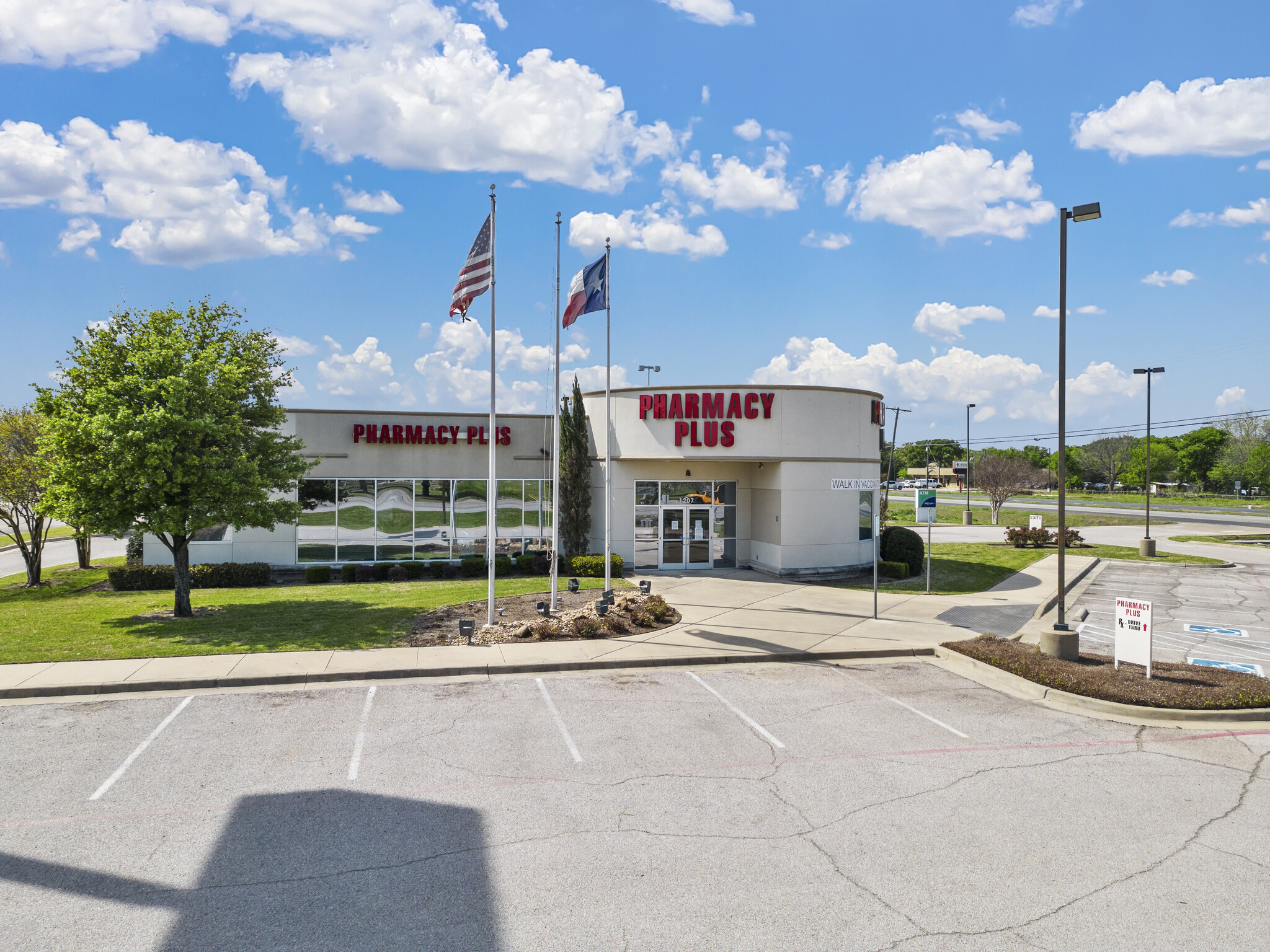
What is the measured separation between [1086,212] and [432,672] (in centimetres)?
1426

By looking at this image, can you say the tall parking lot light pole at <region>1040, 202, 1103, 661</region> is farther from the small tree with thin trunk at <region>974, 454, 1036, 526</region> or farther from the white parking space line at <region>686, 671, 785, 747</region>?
the small tree with thin trunk at <region>974, 454, 1036, 526</region>

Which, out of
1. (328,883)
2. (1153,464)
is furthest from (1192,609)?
(1153,464)

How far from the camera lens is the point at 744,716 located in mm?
11172

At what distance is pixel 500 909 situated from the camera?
240 inches

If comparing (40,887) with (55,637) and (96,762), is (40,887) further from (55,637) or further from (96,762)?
(55,637)

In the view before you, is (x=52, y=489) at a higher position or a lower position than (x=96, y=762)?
higher

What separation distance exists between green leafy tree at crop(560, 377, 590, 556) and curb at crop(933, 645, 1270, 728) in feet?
52.4

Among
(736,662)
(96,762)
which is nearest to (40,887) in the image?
(96,762)

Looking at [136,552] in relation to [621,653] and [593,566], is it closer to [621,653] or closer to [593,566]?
[593,566]

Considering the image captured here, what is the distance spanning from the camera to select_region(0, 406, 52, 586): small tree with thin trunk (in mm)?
25094

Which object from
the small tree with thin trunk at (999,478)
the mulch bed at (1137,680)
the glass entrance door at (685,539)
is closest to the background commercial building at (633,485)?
the glass entrance door at (685,539)

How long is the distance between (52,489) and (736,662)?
15188mm

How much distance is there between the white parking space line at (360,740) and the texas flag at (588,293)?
960 centimetres

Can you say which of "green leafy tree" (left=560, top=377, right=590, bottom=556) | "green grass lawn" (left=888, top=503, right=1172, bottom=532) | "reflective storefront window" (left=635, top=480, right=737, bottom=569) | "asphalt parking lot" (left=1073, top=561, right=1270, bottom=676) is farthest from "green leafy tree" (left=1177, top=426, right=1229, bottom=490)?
"green leafy tree" (left=560, top=377, right=590, bottom=556)
